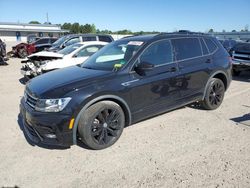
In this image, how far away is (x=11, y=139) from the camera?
4668 millimetres

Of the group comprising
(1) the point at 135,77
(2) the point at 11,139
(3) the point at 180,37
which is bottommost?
(2) the point at 11,139

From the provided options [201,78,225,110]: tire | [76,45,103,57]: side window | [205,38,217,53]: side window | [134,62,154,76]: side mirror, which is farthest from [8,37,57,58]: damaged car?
[134,62,154,76]: side mirror

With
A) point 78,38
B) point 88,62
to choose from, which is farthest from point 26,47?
point 88,62

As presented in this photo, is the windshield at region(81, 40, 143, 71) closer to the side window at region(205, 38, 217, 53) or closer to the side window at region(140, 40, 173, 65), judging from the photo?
the side window at region(140, 40, 173, 65)

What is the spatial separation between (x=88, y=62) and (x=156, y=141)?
2.24 metres

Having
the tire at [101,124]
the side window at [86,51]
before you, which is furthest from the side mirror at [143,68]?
the side window at [86,51]

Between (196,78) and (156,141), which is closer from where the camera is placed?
(156,141)

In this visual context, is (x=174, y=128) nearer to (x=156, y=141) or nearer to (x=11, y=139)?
(x=156, y=141)

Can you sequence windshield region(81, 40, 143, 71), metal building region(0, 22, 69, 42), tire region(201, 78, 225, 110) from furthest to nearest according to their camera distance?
metal building region(0, 22, 69, 42), tire region(201, 78, 225, 110), windshield region(81, 40, 143, 71)

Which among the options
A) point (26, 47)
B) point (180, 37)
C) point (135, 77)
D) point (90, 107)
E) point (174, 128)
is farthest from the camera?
point (26, 47)

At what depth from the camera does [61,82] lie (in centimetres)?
421

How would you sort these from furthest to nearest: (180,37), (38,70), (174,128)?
(38,70), (180,37), (174,128)

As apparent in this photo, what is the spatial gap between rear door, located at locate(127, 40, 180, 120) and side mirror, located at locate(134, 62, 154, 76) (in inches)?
2.5

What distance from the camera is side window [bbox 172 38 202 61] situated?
520cm
